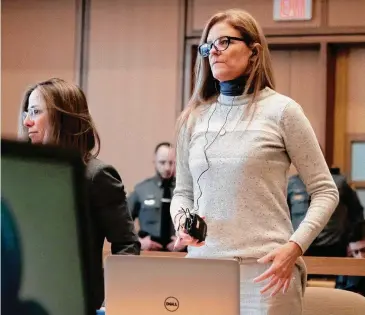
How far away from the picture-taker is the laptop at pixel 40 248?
2.73 ft

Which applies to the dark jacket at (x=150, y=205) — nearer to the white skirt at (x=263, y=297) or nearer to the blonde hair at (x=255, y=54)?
the blonde hair at (x=255, y=54)

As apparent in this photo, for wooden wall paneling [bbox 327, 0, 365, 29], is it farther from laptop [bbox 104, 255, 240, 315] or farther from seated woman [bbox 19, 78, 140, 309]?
laptop [bbox 104, 255, 240, 315]

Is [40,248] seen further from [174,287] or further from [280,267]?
[280,267]

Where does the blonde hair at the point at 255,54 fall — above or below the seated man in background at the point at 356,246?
above

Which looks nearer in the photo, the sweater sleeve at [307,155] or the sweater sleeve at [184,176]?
the sweater sleeve at [307,155]

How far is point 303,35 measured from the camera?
6199 mm

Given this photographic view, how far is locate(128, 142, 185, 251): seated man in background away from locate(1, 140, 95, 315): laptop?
4703 millimetres

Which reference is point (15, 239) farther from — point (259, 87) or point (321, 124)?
point (321, 124)

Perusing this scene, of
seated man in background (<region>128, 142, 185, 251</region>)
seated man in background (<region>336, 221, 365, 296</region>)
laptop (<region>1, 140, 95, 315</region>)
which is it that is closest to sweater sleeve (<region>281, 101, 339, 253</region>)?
laptop (<region>1, 140, 95, 315</region>)

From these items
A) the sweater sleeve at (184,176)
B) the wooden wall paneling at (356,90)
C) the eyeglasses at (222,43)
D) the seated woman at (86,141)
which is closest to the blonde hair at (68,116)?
the seated woman at (86,141)

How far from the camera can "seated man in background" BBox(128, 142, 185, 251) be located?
18.5ft

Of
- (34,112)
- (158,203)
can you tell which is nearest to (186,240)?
(34,112)

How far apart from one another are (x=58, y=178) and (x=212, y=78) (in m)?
1.40

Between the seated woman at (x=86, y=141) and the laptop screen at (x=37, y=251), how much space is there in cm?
123
